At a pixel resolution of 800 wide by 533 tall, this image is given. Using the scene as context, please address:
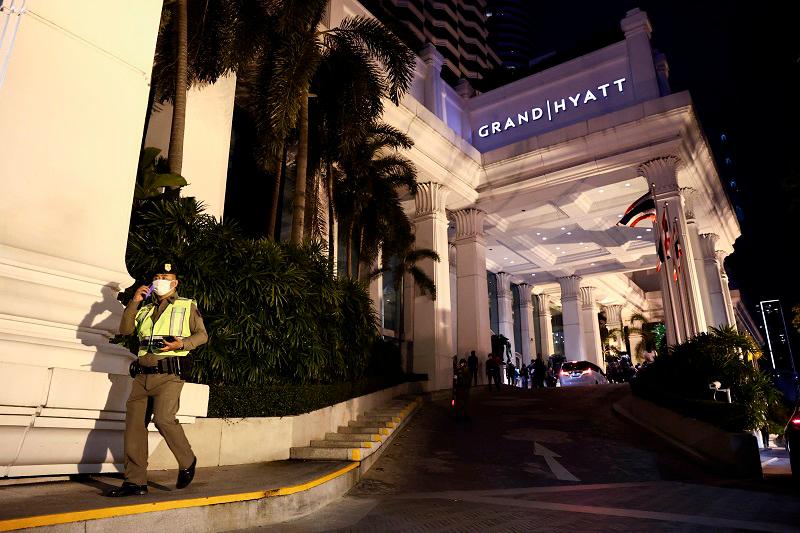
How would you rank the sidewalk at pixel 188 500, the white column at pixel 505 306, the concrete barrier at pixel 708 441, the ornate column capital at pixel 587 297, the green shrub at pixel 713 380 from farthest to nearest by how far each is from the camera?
1. the ornate column capital at pixel 587 297
2. the white column at pixel 505 306
3. the green shrub at pixel 713 380
4. the concrete barrier at pixel 708 441
5. the sidewalk at pixel 188 500

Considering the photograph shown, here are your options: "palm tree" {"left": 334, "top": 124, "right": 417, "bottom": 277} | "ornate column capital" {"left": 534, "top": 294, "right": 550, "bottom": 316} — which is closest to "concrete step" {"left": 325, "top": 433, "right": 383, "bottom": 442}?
"palm tree" {"left": 334, "top": 124, "right": 417, "bottom": 277}

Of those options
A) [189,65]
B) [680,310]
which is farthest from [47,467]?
[680,310]

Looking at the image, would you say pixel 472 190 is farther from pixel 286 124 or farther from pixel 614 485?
pixel 614 485

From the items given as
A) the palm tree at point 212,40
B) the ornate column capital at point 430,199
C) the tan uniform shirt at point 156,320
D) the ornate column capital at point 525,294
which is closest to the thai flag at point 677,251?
the ornate column capital at point 430,199

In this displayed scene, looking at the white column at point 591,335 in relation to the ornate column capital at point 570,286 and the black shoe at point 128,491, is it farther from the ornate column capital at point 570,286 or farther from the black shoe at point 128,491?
the black shoe at point 128,491

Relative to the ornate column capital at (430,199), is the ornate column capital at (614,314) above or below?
below

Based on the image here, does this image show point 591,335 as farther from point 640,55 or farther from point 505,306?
point 640,55

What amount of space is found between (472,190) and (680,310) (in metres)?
9.72

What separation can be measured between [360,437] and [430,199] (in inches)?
540

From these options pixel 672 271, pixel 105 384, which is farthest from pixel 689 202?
pixel 105 384

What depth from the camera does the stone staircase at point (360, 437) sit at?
6715 millimetres

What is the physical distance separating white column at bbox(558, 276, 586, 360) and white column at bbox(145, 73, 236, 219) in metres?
29.5

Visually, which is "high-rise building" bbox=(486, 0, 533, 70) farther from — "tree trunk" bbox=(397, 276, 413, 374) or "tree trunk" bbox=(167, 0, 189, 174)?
"tree trunk" bbox=(167, 0, 189, 174)

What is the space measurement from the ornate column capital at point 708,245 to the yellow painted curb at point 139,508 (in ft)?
90.9
